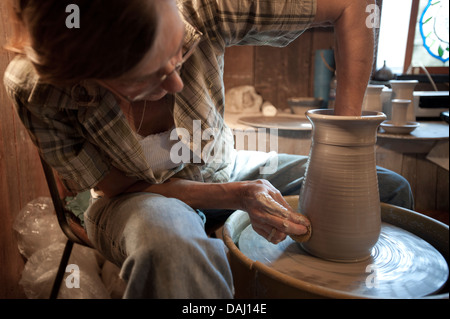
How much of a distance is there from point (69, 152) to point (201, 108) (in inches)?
12.9

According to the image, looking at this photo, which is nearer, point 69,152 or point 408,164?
point 69,152

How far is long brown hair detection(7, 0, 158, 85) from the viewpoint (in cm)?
61

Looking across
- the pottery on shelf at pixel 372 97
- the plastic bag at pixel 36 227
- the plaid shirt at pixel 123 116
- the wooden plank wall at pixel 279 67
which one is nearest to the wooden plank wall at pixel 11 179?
A: the plastic bag at pixel 36 227

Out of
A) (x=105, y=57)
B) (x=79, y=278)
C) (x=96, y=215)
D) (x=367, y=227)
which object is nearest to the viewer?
(x=105, y=57)

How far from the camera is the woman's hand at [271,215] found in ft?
2.66

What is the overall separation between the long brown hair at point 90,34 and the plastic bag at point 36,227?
40.1 inches

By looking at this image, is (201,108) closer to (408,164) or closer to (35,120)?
(35,120)

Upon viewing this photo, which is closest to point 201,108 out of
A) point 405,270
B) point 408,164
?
point 405,270

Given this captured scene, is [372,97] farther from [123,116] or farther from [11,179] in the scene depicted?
[11,179]

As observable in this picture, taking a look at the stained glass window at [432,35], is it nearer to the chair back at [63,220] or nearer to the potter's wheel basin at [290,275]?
the potter's wheel basin at [290,275]

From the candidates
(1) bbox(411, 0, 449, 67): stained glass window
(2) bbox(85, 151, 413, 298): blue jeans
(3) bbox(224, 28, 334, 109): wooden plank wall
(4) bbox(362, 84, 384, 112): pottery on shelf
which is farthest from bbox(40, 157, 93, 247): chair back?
(1) bbox(411, 0, 449, 67): stained glass window

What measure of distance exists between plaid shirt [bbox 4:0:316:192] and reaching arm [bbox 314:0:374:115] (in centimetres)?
6

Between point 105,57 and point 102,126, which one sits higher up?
point 105,57
